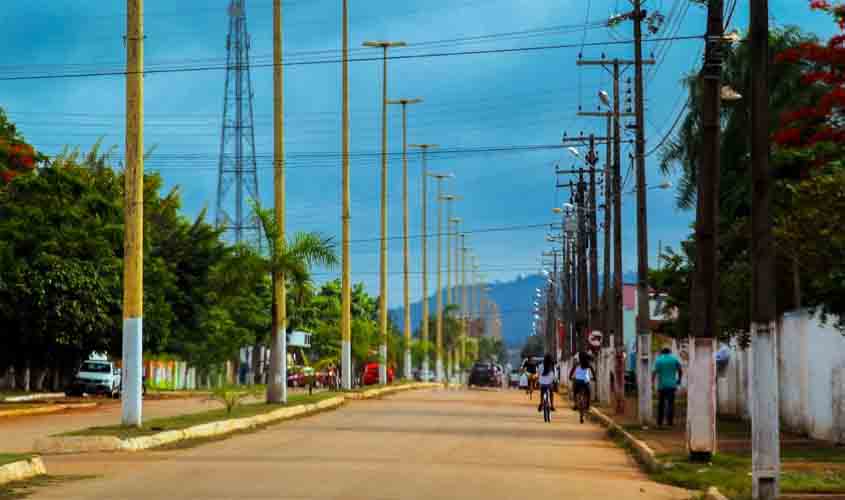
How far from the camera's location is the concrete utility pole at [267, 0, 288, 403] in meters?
43.8

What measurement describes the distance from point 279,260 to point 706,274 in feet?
68.3

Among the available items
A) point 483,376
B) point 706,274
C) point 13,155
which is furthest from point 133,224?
point 483,376

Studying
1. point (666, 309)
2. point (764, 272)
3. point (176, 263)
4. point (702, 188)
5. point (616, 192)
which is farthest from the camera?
point (176, 263)

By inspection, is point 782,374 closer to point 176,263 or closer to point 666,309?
point 666,309

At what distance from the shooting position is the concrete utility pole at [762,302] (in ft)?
57.7

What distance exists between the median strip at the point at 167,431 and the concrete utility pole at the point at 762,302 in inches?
479

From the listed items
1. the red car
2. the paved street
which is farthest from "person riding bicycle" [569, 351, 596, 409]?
the red car

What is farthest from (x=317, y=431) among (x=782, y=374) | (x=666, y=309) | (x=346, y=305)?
(x=346, y=305)

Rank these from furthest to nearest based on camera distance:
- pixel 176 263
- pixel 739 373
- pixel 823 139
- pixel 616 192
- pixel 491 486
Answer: pixel 176 263 < pixel 616 192 < pixel 739 373 < pixel 823 139 < pixel 491 486

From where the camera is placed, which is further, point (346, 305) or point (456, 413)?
point (346, 305)

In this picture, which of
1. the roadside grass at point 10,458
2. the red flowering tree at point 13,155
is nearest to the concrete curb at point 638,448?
the roadside grass at point 10,458

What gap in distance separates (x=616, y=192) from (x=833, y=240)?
65.5ft

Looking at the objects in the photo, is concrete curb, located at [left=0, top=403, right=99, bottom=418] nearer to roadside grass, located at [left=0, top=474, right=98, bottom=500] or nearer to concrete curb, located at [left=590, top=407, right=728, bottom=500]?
concrete curb, located at [left=590, top=407, right=728, bottom=500]

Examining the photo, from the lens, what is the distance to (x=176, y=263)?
7556 centimetres
